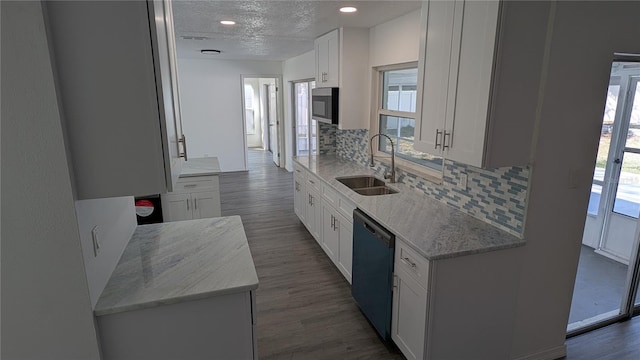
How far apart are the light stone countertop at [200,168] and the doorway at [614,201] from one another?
362 cm

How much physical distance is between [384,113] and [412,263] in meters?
2.06

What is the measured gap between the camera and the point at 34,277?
1372mm

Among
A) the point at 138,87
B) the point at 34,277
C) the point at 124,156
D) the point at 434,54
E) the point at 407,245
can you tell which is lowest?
the point at 407,245

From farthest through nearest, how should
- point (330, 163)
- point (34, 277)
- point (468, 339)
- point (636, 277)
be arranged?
point (330, 163) → point (636, 277) → point (468, 339) → point (34, 277)

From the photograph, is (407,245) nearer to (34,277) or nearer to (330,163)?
(34,277)

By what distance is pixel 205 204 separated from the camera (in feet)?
13.1

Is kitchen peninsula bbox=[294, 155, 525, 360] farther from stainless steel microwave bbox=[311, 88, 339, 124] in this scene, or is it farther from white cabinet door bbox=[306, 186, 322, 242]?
stainless steel microwave bbox=[311, 88, 339, 124]

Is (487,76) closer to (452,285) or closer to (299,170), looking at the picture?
(452,285)

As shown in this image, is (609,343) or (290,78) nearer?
(609,343)

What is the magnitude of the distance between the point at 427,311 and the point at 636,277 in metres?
1.98

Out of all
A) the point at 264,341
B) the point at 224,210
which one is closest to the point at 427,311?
the point at 264,341

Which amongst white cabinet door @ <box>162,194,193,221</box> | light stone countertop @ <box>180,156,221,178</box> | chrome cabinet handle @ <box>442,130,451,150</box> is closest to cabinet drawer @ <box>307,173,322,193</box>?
light stone countertop @ <box>180,156,221,178</box>

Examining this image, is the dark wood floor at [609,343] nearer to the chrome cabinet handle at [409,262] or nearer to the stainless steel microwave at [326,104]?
the chrome cabinet handle at [409,262]

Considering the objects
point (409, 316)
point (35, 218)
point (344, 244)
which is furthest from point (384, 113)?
point (35, 218)
